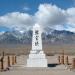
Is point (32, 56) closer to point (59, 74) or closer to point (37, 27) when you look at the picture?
point (37, 27)

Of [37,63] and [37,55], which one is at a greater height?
[37,55]

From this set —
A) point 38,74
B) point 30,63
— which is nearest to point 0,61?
point 30,63

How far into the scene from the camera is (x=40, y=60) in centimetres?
3231

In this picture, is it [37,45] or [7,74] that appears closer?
[7,74]

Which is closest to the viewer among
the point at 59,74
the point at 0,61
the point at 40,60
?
the point at 59,74

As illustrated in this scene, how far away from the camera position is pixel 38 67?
31.8 m

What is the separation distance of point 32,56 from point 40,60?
829 mm

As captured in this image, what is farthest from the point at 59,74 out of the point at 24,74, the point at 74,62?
the point at 74,62

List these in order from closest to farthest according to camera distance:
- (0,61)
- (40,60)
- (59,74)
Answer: (59,74) < (0,61) < (40,60)

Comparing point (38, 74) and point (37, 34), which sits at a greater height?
point (37, 34)

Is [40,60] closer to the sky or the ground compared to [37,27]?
closer to the ground

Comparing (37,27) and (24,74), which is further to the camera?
(37,27)

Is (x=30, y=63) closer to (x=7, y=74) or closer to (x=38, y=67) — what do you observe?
(x=38, y=67)

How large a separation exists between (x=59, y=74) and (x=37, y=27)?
8.29 metres
